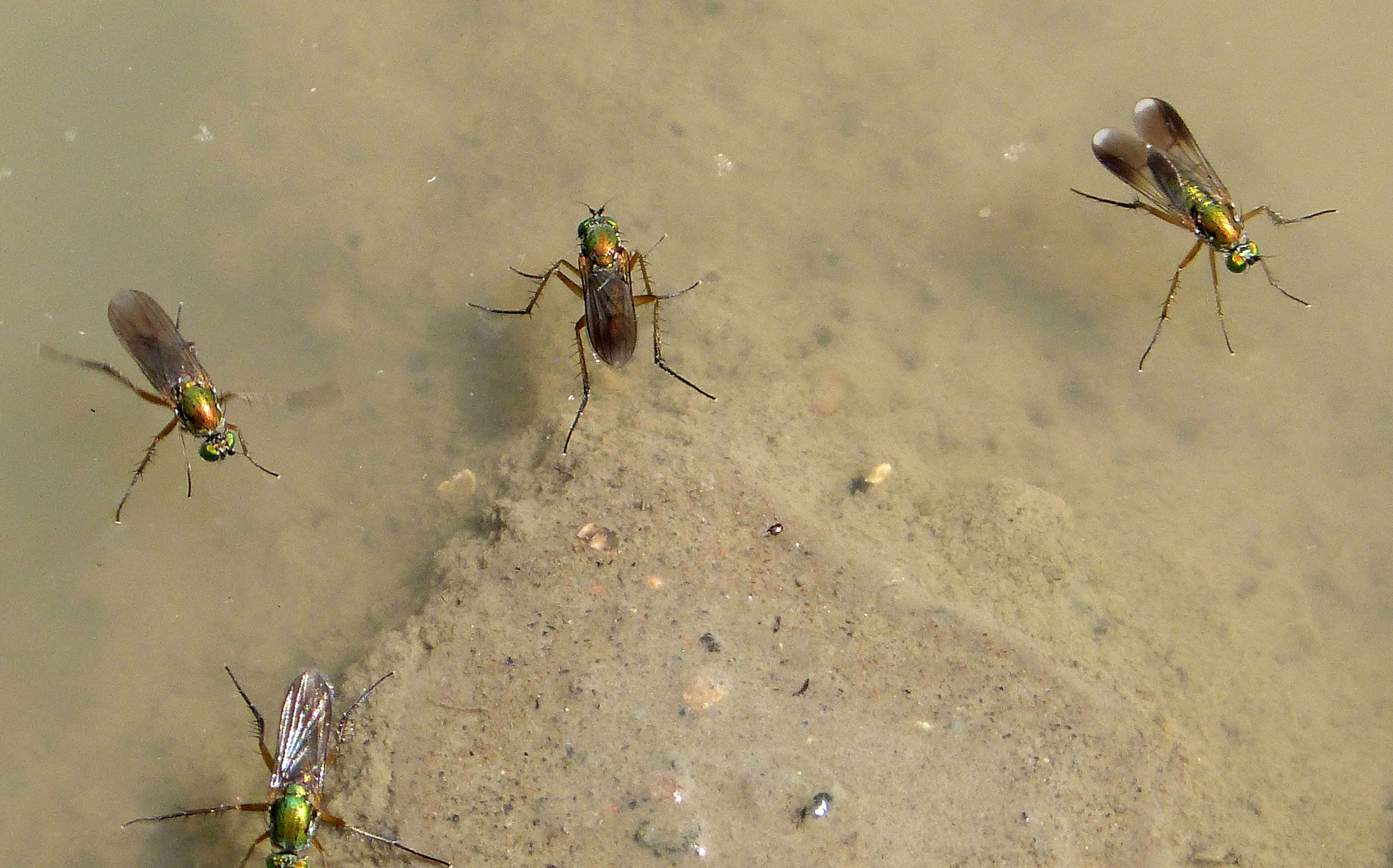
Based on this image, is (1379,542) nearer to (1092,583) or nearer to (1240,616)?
(1240,616)

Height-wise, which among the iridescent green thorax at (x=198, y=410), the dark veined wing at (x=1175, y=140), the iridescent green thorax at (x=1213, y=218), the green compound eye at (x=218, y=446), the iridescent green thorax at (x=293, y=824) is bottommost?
the iridescent green thorax at (x=293, y=824)

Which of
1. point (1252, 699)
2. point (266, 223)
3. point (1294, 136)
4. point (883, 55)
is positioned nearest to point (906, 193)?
point (883, 55)

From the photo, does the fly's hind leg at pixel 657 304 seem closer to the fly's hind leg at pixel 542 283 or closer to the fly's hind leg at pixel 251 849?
the fly's hind leg at pixel 542 283

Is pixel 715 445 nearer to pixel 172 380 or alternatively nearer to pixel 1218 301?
pixel 172 380

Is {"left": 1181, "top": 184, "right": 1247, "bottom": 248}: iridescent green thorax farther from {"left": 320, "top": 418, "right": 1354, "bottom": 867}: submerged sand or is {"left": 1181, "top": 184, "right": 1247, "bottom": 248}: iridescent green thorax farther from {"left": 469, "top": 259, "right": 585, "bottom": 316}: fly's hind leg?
{"left": 469, "top": 259, "right": 585, "bottom": 316}: fly's hind leg

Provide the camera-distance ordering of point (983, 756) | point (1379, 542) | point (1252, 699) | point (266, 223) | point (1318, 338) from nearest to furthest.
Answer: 1. point (983, 756)
2. point (1252, 699)
3. point (1379, 542)
4. point (1318, 338)
5. point (266, 223)

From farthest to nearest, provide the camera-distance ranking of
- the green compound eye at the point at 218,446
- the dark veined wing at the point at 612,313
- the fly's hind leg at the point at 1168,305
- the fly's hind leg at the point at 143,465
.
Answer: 1. the fly's hind leg at the point at 1168,305
2. the fly's hind leg at the point at 143,465
3. the green compound eye at the point at 218,446
4. the dark veined wing at the point at 612,313

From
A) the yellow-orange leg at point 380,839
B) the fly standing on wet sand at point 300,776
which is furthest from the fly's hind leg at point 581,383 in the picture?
the yellow-orange leg at point 380,839
